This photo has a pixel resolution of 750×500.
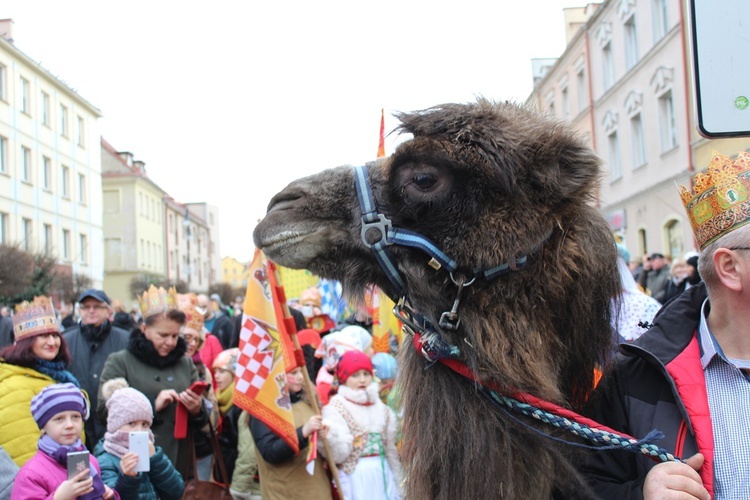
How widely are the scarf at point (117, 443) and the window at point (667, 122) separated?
18.9 meters

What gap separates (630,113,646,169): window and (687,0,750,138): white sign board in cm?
2167

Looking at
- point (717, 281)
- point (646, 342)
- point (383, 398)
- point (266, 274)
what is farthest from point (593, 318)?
point (383, 398)

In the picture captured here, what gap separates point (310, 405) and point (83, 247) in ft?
130

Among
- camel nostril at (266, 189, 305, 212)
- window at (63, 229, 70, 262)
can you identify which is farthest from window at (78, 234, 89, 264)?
camel nostril at (266, 189, 305, 212)

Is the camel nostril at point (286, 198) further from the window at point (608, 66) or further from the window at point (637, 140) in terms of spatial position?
the window at point (608, 66)

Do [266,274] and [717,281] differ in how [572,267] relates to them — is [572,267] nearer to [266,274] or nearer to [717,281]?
[717,281]

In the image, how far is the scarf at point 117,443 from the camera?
4.41 m

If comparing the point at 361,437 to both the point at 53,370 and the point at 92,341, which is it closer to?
the point at 53,370

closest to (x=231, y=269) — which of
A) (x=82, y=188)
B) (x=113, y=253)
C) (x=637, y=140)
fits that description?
(x=113, y=253)

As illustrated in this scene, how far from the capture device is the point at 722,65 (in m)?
Answer: 2.15

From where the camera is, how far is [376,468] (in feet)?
17.2

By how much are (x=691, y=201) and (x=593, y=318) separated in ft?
1.79

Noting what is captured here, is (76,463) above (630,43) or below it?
below

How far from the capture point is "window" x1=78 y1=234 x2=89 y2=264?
41.1 metres
